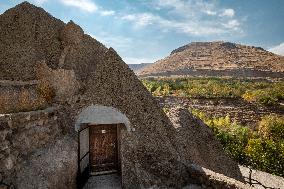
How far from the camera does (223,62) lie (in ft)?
246

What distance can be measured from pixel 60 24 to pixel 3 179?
24.9ft

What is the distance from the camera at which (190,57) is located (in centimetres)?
8606

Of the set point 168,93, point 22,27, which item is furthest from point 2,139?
point 168,93

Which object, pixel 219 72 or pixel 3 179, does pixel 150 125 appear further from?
pixel 219 72

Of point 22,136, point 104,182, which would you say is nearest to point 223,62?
point 104,182

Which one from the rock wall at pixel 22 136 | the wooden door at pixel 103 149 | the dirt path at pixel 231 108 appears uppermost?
the rock wall at pixel 22 136

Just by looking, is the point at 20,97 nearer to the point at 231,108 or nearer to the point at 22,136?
the point at 22,136

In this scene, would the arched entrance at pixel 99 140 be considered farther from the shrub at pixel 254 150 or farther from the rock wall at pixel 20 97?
the shrub at pixel 254 150

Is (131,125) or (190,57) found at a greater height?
(190,57)

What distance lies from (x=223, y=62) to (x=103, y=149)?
6869 centimetres

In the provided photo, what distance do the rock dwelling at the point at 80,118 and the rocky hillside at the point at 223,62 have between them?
57.1m

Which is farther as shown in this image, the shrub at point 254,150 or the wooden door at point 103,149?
the shrub at point 254,150

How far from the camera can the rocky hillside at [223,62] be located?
216ft

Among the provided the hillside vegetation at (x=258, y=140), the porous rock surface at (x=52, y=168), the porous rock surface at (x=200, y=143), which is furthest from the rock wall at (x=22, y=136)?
the hillside vegetation at (x=258, y=140)
